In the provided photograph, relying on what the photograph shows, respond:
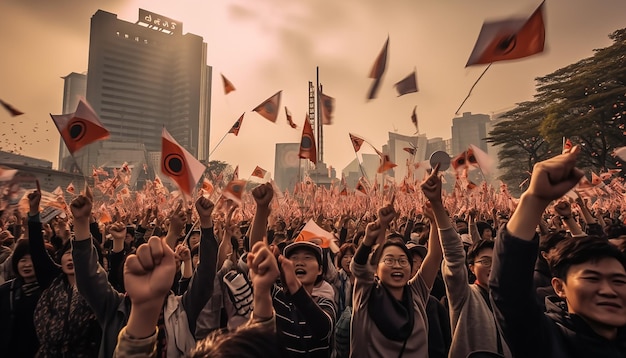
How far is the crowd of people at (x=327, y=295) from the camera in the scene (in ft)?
4.41

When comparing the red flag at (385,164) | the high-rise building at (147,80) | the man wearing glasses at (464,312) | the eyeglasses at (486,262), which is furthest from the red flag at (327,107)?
the high-rise building at (147,80)

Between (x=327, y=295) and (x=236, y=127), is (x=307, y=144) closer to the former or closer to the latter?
(x=236, y=127)

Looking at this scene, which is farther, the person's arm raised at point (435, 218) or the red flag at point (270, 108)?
the red flag at point (270, 108)

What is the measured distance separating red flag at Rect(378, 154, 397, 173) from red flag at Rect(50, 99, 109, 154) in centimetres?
610

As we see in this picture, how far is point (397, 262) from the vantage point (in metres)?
2.53

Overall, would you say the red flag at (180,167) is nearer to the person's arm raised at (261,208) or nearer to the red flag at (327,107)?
the person's arm raised at (261,208)

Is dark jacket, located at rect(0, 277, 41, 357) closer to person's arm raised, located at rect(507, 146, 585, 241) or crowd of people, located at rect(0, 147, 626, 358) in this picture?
crowd of people, located at rect(0, 147, 626, 358)

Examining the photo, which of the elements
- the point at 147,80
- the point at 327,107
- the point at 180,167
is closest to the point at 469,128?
the point at 147,80

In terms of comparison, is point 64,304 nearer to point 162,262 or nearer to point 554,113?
point 162,262

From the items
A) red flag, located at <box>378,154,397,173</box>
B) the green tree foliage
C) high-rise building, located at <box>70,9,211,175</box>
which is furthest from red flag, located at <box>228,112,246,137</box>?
high-rise building, located at <box>70,9,211,175</box>

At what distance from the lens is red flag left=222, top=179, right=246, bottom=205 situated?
5.31 m

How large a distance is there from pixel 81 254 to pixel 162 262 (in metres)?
1.23

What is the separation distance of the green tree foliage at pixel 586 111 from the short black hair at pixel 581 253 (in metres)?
22.4

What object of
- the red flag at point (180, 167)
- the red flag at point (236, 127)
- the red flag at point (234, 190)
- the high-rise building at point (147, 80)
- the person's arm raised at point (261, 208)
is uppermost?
the high-rise building at point (147, 80)
